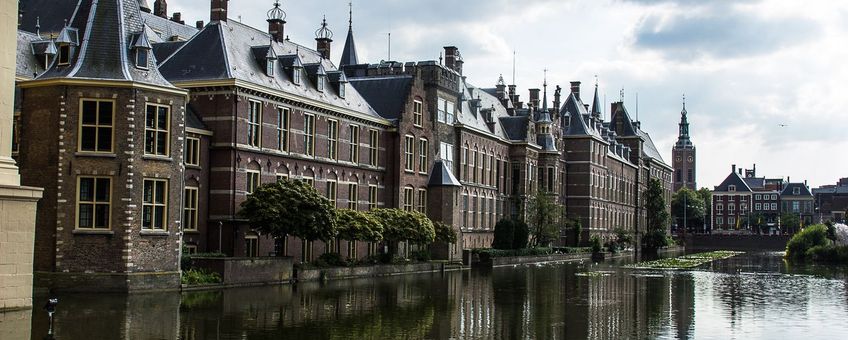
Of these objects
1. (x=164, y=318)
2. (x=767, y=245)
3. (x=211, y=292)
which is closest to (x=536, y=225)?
(x=211, y=292)

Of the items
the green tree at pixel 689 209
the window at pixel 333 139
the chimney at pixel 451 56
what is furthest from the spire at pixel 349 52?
the green tree at pixel 689 209

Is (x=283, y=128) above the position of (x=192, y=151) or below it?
above

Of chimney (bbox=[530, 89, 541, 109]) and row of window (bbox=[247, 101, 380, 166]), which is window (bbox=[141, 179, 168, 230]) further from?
chimney (bbox=[530, 89, 541, 109])

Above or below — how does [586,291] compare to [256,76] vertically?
below

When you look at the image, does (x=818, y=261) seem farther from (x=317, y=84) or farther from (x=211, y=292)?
(x=211, y=292)

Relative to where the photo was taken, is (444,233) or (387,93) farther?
(387,93)

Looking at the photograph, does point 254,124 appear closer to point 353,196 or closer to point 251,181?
point 251,181

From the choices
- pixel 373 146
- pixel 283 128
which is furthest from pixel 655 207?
pixel 283 128

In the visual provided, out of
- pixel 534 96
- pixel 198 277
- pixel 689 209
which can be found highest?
pixel 534 96

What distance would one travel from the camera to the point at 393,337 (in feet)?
80.0

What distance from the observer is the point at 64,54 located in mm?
37500

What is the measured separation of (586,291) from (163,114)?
62.9ft

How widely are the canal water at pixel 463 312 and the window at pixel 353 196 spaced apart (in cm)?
905

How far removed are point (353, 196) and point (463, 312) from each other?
1030 inches
